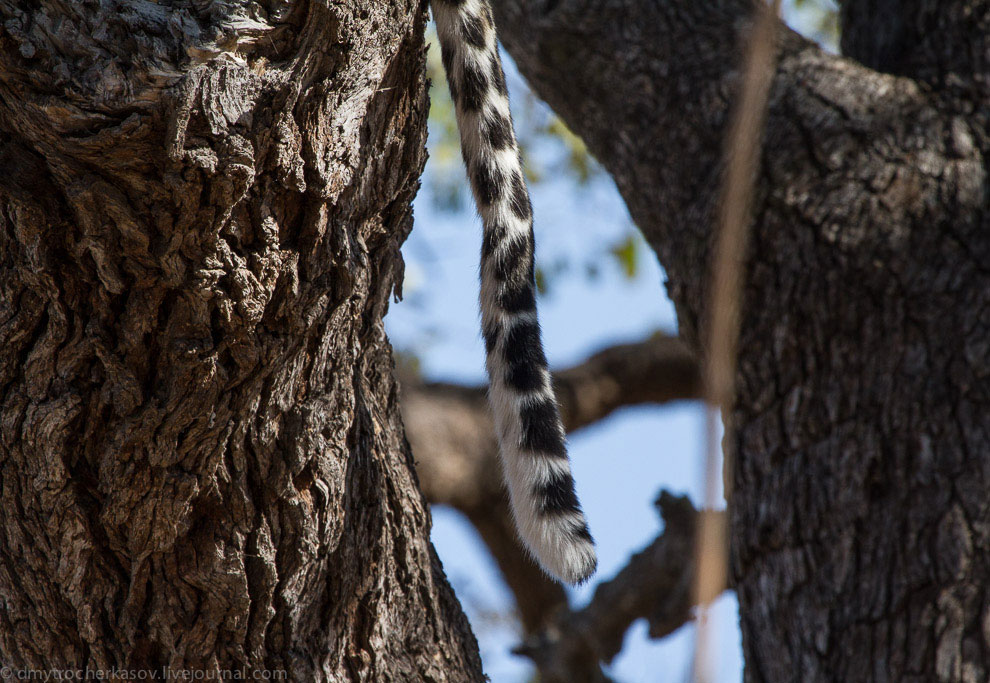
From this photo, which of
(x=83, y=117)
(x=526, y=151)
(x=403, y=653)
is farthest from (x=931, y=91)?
(x=526, y=151)

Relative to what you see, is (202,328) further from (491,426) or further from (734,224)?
(491,426)

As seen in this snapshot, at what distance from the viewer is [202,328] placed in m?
1.93

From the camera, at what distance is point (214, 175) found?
69.9 inches

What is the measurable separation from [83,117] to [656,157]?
229 cm

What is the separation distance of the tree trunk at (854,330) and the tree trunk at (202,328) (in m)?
1.21

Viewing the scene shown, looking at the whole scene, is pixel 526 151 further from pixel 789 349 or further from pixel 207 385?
pixel 207 385

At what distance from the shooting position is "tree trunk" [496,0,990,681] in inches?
107

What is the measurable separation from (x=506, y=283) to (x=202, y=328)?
869mm

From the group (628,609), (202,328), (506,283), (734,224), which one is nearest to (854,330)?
(734,224)

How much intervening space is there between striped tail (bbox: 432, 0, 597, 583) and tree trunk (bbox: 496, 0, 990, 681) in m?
0.89

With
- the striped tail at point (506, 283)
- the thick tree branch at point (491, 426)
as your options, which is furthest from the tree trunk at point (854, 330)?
the thick tree branch at point (491, 426)

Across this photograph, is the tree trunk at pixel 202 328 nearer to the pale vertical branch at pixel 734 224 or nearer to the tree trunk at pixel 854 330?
the pale vertical branch at pixel 734 224

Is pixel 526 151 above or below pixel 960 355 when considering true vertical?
above

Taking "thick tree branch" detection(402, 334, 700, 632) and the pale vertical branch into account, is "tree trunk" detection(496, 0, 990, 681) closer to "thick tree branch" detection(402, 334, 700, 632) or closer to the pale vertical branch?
the pale vertical branch
